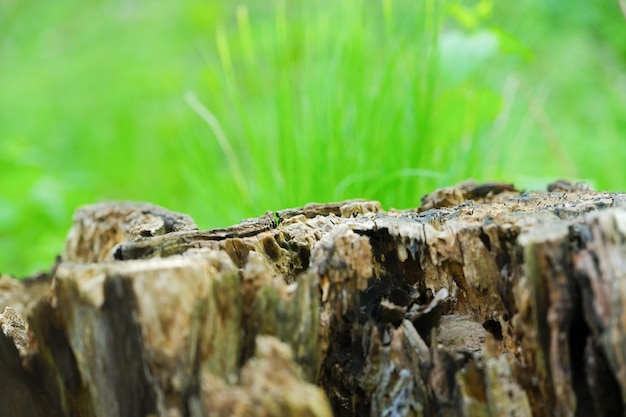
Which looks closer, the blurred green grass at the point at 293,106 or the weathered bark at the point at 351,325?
the weathered bark at the point at 351,325

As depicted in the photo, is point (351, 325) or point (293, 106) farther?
point (293, 106)

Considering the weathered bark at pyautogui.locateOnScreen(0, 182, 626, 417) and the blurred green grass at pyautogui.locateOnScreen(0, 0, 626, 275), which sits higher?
the blurred green grass at pyautogui.locateOnScreen(0, 0, 626, 275)

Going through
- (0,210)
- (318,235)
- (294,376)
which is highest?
(0,210)

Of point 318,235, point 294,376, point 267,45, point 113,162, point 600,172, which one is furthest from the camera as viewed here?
point 113,162

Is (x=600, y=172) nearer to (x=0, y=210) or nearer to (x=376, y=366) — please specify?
(x=376, y=366)

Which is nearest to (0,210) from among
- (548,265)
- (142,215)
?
(142,215)
